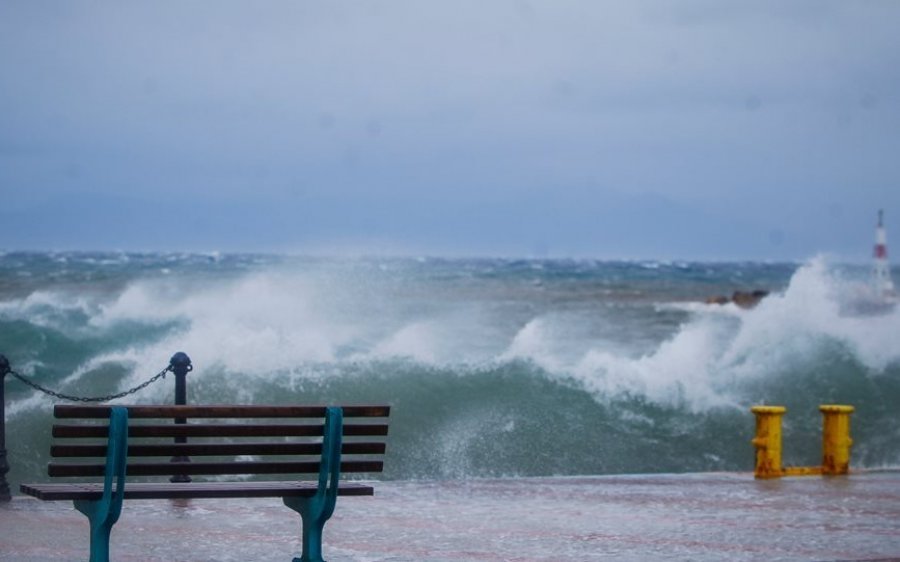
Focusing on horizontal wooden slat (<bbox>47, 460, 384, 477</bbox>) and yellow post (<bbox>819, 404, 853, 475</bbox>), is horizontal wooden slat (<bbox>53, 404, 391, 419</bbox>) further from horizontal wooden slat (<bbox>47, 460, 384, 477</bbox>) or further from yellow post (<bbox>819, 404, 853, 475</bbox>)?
yellow post (<bbox>819, 404, 853, 475</bbox>)

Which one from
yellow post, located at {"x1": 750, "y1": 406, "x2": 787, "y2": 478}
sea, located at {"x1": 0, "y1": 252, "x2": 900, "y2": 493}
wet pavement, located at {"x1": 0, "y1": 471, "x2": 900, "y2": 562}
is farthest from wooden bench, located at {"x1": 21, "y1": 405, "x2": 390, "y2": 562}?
sea, located at {"x1": 0, "y1": 252, "x2": 900, "y2": 493}

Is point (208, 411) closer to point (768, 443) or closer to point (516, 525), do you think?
point (516, 525)

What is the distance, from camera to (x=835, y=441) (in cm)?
1352

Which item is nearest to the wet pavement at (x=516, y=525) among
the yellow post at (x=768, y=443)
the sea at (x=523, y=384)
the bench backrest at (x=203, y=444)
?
the yellow post at (x=768, y=443)

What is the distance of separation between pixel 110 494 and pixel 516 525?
3594 mm

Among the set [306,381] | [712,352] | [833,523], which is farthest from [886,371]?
[833,523]

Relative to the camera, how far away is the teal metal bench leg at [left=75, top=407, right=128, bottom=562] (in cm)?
737

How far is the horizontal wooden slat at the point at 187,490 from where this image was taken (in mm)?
7465

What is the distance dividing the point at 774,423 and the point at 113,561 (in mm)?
6951

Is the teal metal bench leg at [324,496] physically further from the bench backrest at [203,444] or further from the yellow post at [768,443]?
the yellow post at [768,443]

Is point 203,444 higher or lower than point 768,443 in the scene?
higher

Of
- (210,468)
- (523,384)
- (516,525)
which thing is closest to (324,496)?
(210,468)

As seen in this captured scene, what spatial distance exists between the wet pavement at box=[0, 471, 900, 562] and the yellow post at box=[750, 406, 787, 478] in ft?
1.64

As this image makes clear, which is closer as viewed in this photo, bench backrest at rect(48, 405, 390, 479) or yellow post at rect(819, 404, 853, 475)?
bench backrest at rect(48, 405, 390, 479)
